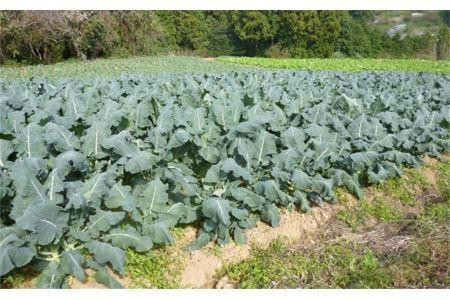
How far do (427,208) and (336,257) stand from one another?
1.67 m

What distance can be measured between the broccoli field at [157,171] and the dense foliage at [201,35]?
2194cm

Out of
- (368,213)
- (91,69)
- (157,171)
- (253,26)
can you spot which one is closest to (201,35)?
(253,26)

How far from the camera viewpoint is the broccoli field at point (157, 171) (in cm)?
274

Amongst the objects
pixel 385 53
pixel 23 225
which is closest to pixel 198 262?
pixel 23 225

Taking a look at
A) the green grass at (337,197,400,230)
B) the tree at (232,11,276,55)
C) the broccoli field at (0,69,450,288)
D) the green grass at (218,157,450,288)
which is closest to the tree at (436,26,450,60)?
the tree at (232,11,276,55)

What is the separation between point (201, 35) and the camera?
39938 millimetres

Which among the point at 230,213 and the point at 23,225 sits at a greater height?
the point at 23,225

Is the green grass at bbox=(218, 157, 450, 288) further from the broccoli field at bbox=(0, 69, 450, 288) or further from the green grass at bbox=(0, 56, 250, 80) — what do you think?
the green grass at bbox=(0, 56, 250, 80)

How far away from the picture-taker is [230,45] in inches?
1686

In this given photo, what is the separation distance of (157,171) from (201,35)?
38156mm

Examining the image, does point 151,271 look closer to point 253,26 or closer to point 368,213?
point 368,213

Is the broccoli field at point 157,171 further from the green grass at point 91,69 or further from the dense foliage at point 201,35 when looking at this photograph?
the dense foliage at point 201,35

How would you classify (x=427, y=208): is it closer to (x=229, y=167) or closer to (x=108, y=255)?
(x=229, y=167)

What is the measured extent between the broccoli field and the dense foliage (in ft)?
72.0
